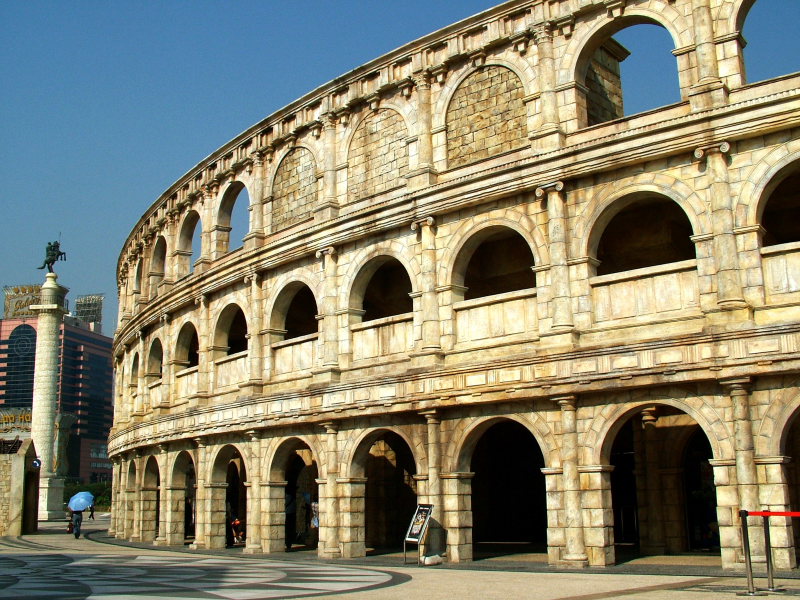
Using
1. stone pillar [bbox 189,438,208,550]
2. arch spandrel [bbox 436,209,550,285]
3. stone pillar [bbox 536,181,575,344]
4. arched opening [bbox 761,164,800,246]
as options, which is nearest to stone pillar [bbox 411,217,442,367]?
arch spandrel [bbox 436,209,550,285]

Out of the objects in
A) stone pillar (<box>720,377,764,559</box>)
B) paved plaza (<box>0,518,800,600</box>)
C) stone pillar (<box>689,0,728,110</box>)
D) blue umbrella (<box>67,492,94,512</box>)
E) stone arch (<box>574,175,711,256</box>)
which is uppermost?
stone pillar (<box>689,0,728,110</box>)

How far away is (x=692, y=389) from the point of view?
55.5ft

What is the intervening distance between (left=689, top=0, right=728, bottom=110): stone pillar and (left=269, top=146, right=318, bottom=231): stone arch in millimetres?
11304

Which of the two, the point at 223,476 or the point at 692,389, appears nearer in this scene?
the point at 692,389

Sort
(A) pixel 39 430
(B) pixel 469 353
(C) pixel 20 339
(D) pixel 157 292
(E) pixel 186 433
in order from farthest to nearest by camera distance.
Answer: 1. (C) pixel 20 339
2. (A) pixel 39 430
3. (D) pixel 157 292
4. (E) pixel 186 433
5. (B) pixel 469 353

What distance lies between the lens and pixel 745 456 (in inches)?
631

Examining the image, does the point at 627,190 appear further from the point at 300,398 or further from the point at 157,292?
the point at 157,292

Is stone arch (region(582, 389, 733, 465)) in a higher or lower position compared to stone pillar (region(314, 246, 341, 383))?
lower

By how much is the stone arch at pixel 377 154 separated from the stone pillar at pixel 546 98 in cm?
414

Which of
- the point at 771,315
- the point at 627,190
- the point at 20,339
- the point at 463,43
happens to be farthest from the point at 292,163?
the point at 20,339

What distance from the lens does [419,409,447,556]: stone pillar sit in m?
19.8

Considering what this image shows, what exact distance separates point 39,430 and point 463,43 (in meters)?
43.0

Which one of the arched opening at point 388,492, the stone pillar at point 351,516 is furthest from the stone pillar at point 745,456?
the arched opening at point 388,492

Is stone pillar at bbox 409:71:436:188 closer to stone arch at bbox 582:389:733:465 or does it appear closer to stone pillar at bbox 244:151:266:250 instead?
stone pillar at bbox 244:151:266:250
